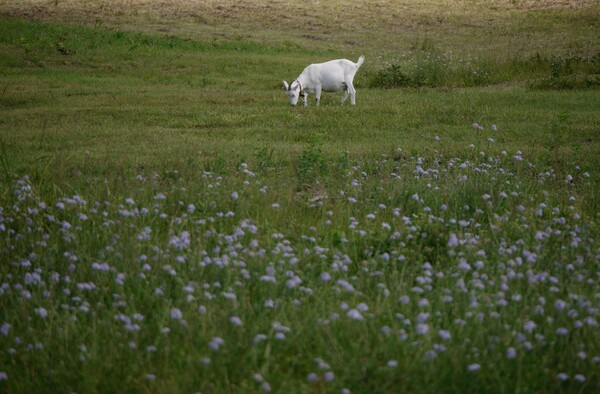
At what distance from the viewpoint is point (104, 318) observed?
184 inches

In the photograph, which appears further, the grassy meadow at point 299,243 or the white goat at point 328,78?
the white goat at point 328,78

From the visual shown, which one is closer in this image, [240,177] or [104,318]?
[104,318]

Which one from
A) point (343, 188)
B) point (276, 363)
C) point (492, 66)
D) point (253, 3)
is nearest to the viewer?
point (276, 363)

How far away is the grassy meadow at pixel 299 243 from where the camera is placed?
166 inches

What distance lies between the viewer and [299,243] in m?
6.18

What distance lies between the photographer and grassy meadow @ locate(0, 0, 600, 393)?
4223 mm

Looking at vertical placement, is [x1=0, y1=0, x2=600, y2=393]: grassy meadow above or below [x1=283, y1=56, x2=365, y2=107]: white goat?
below

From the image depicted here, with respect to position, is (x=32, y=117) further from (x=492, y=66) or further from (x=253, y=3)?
(x=253, y=3)

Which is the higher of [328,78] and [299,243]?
[328,78]

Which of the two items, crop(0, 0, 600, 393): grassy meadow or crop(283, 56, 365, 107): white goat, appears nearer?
crop(0, 0, 600, 393): grassy meadow

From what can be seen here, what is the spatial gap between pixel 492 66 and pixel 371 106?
588 centimetres

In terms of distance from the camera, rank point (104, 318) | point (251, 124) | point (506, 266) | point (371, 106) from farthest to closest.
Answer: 1. point (371, 106)
2. point (251, 124)
3. point (506, 266)
4. point (104, 318)

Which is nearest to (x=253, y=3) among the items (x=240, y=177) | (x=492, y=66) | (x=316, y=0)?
(x=316, y=0)

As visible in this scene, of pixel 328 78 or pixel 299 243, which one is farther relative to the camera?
pixel 328 78
